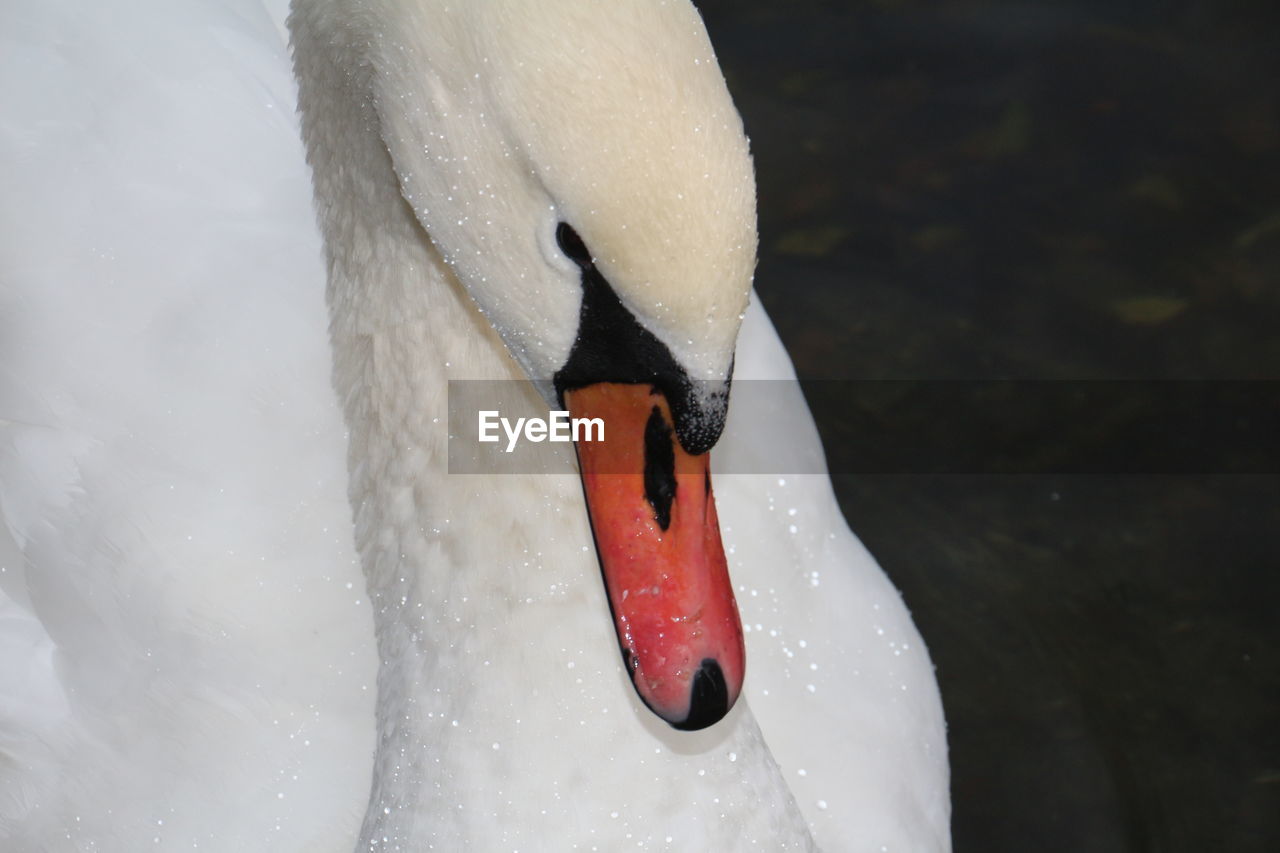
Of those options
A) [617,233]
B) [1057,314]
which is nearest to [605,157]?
[617,233]

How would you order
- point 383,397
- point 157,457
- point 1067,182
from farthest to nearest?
point 1067,182 < point 157,457 < point 383,397

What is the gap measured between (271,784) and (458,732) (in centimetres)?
38

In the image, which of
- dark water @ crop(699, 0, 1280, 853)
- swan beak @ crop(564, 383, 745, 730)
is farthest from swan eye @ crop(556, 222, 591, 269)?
dark water @ crop(699, 0, 1280, 853)

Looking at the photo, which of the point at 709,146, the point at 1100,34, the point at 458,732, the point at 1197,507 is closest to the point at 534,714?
the point at 458,732

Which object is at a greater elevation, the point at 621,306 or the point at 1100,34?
the point at 621,306

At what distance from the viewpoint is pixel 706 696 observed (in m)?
2.30

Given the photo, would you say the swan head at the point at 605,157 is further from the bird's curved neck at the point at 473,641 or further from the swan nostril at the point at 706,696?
the bird's curved neck at the point at 473,641

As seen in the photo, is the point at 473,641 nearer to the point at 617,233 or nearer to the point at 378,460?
the point at 378,460

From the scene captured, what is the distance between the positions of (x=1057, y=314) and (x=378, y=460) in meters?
2.80

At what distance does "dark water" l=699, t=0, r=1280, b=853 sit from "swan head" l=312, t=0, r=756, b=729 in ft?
5.99

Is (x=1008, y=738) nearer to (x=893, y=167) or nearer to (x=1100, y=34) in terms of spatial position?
(x=893, y=167)

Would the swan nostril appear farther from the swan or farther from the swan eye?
the swan eye

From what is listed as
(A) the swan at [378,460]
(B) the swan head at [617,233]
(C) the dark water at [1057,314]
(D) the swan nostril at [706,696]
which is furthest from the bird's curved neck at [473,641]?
(C) the dark water at [1057,314]

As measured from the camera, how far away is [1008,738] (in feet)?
13.1
